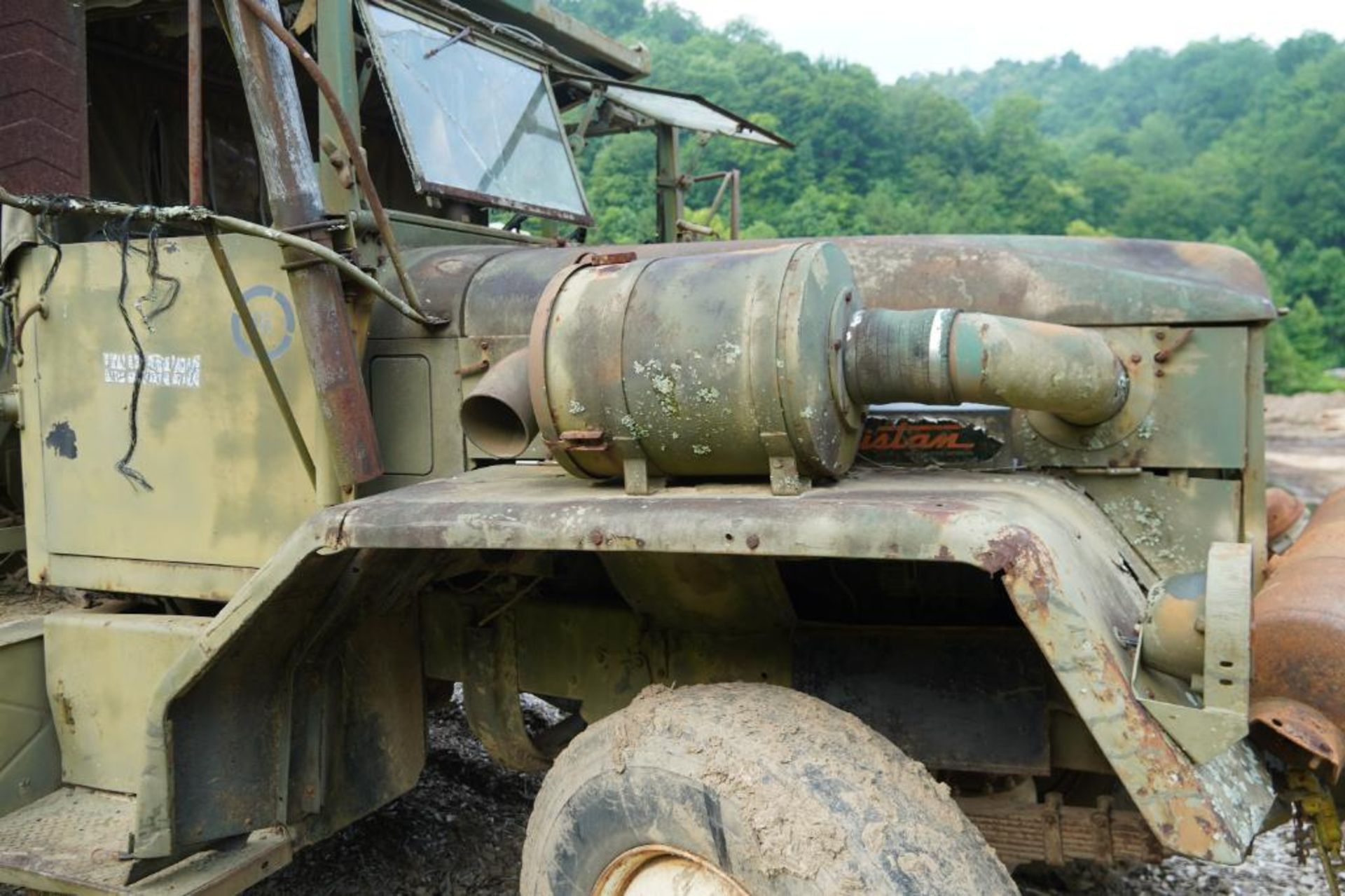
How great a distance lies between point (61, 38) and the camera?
3.32m

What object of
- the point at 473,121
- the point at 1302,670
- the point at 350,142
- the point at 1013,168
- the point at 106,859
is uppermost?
the point at 1013,168

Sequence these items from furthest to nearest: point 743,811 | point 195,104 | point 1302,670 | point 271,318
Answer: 1. point 271,318
2. point 195,104
3. point 1302,670
4. point 743,811

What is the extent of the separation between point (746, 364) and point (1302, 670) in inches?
46.3

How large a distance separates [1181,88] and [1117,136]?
15892 mm

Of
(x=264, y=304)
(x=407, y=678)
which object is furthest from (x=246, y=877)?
(x=264, y=304)

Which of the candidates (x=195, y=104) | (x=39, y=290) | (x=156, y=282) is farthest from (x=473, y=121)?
(x=39, y=290)

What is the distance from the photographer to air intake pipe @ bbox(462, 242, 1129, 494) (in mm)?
2193

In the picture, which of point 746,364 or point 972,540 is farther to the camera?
point 746,364

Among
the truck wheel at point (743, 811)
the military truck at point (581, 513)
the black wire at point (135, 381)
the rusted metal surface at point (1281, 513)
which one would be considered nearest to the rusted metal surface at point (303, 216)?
the military truck at point (581, 513)

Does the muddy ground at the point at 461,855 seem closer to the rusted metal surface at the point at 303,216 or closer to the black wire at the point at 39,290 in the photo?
the black wire at the point at 39,290

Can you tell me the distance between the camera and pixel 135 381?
3238mm

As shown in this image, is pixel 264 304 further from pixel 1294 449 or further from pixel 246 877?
pixel 1294 449

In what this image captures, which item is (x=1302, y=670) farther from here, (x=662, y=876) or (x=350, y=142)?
(x=350, y=142)

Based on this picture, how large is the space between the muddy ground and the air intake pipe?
1.83 metres
